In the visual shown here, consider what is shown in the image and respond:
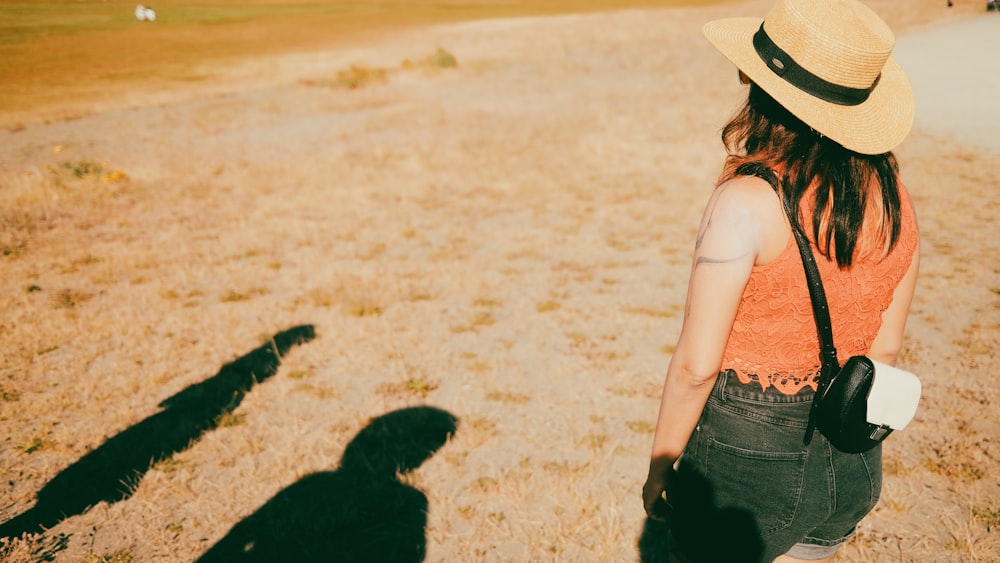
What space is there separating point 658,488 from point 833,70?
1.22 metres

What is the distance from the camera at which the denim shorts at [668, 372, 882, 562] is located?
1.54 m

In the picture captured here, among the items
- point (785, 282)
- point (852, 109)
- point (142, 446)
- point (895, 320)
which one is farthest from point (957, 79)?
point (142, 446)

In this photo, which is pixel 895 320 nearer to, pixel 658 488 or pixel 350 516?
pixel 658 488

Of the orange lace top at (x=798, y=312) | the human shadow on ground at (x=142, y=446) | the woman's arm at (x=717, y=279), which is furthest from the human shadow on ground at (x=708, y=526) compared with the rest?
the human shadow on ground at (x=142, y=446)

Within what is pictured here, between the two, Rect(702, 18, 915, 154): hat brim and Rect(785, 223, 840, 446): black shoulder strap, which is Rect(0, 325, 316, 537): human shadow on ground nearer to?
Rect(785, 223, 840, 446): black shoulder strap

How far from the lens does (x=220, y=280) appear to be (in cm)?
645

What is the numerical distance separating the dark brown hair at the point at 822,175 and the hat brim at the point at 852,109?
0.06 metres

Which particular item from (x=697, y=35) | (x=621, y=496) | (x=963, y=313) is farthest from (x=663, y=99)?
(x=697, y=35)

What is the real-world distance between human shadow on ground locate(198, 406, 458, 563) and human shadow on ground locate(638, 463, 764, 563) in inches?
72.6

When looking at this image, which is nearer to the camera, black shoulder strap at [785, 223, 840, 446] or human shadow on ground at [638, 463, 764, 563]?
black shoulder strap at [785, 223, 840, 446]

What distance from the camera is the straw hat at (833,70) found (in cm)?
138

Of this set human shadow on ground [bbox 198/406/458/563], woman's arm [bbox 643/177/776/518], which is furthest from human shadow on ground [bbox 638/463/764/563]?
human shadow on ground [bbox 198/406/458/563]

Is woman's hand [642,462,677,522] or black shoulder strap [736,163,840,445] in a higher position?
black shoulder strap [736,163,840,445]

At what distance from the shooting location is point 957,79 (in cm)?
1817
